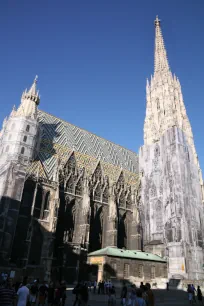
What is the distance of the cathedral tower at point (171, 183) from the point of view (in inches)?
1398

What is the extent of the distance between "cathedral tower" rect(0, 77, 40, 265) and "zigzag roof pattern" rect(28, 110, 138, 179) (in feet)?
11.0

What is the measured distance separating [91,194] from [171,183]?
13.0 m

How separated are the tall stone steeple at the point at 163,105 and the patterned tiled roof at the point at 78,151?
6.96 m

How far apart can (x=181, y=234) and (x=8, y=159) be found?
2595cm

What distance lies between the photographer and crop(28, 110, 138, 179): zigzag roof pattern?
3962cm

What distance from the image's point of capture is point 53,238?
29.8 meters

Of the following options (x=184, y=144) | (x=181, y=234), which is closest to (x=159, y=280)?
(x=181, y=234)

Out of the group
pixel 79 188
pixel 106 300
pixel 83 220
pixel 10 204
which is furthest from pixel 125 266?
pixel 10 204

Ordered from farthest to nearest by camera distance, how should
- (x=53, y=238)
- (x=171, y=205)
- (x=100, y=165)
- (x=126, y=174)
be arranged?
(x=126, y=174) → (x=100, y=165) → (x=171, y=205) → (x=53, y=238)

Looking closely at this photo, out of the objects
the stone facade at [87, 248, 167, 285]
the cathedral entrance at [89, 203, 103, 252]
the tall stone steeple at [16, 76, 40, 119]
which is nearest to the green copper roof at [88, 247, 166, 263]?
the stone facade at [87, 248, 167, 285]

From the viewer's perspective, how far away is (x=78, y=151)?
145 ft

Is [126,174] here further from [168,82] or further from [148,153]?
[168,82]

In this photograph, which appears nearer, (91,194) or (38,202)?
(38,202)

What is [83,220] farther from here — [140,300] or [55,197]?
[140,300]
